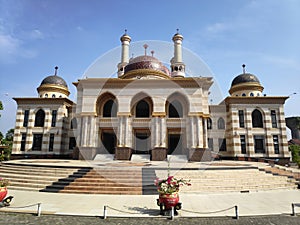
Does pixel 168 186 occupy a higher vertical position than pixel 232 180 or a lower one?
higher

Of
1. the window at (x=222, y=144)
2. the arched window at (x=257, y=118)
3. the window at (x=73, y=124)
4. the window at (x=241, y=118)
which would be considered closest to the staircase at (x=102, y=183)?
the window at (x=73, y=124)

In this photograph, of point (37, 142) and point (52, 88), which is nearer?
point (37, 142)

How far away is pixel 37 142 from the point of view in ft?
93.4

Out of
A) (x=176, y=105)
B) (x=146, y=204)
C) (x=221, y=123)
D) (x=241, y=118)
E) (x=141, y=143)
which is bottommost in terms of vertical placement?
(x=146, y=204)

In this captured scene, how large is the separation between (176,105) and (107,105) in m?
8.43

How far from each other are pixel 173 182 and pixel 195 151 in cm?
1444

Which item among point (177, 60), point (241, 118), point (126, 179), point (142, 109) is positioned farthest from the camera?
point (177, 60)

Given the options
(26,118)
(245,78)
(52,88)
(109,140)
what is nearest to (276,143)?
(245,78)

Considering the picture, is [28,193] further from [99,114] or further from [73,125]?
[73,125]

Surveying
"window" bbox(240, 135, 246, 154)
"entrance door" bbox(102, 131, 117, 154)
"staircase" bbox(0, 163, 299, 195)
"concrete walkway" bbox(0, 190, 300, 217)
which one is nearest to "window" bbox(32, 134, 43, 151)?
"entrance door" bbox(102, 131, 117, 154)

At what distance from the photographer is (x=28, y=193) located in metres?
10.5

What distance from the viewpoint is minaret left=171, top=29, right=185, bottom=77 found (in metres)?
30.0

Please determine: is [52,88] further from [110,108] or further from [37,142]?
[110,108]

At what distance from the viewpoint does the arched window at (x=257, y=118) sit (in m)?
27.7
